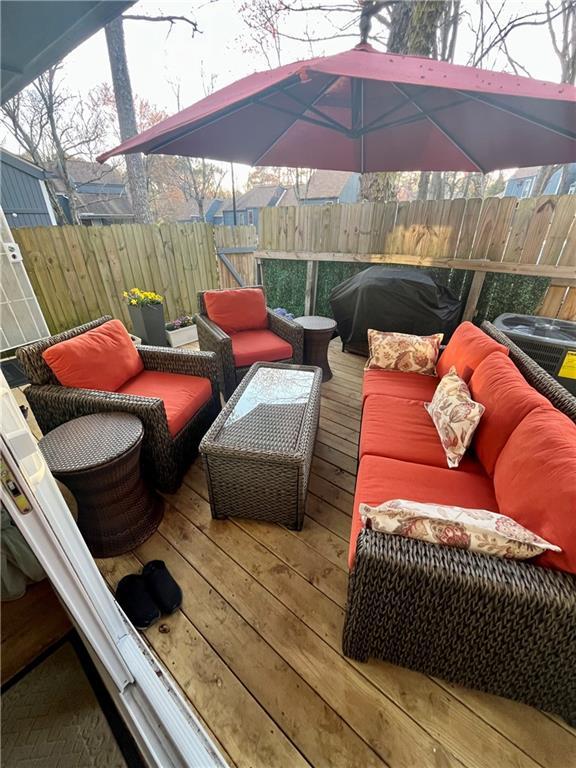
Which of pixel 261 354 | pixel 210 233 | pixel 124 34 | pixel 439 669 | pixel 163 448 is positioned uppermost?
pixel 124 34

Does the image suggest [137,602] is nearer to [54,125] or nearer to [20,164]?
[20,164]

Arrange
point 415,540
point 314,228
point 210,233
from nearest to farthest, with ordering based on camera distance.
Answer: point 415,540 < point 314,228 < point 210,233

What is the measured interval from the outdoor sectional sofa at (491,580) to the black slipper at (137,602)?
2.71 feet

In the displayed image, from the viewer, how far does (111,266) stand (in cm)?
399

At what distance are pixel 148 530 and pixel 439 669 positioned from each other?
1.45 meters

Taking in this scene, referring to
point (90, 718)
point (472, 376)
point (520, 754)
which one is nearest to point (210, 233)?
point (472, 376)

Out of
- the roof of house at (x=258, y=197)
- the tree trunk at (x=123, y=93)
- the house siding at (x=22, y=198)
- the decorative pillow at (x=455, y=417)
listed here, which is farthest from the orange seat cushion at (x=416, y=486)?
the roof of house at (x=258, y=197)

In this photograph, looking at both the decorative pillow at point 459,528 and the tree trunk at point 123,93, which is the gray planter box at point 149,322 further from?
the decorative pillow at point 459,528

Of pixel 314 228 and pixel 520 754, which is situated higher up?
pixel 314 228

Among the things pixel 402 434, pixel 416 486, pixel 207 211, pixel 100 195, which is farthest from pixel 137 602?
pixel 207 211

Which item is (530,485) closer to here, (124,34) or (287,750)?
(287,750)

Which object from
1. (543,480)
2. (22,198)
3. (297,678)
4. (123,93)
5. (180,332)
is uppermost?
(123,93)

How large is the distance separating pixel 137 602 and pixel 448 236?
404 centimetres

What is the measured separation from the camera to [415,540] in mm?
999
